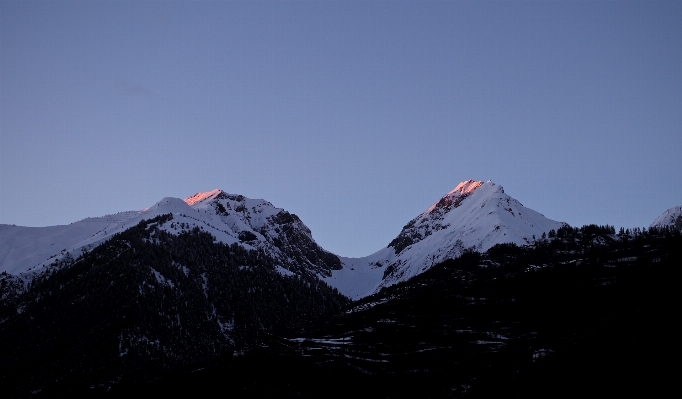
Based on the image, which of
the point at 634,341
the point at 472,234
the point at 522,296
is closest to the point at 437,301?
the point at 522,296

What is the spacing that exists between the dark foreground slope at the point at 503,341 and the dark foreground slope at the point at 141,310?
969 inches

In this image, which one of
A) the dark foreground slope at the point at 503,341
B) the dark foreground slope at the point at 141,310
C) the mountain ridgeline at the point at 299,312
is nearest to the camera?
the dark foreground slope at the point at 503,341

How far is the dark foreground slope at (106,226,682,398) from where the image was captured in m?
49.4

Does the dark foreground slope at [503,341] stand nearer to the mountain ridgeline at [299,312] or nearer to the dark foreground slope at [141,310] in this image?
the mountain ridgeline at [299,312]

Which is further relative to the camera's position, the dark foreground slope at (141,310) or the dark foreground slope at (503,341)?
the dark foreground slope at (141,310)

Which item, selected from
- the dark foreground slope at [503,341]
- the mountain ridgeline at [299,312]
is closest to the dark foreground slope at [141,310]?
the mountain ridgeline at [299,312]

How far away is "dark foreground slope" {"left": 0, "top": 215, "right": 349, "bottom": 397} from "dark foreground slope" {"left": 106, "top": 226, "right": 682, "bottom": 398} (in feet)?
80.7

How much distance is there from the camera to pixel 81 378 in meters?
100

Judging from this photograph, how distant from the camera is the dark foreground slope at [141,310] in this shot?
106625 mm

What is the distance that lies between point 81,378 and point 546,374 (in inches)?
2996

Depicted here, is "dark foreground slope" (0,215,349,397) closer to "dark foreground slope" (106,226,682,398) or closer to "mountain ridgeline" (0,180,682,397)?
"mountain ridgeline" (0,180,682,397)

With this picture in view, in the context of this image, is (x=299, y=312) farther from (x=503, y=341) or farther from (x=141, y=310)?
(x=503, y=341)

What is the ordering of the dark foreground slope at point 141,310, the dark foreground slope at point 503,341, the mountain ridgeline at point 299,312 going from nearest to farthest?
the dark foreground slope at point 503,341, the mountain ridgeline at point 299,312, the dark foreground slope at point 141,310

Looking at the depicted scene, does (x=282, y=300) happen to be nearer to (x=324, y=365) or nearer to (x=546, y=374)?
(x=324, y=365)
